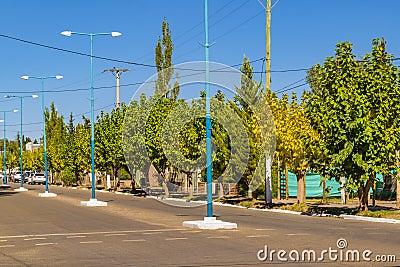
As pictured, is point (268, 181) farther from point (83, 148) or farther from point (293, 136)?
point (83, 148)

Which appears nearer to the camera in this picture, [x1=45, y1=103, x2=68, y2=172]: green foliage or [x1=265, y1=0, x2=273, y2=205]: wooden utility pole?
[x1=265, y1=0, x2=273, y2=205]: wooden utility pole

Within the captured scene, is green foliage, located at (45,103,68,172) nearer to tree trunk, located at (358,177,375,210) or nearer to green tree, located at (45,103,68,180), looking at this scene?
green tree, located at (45,103,68,180)

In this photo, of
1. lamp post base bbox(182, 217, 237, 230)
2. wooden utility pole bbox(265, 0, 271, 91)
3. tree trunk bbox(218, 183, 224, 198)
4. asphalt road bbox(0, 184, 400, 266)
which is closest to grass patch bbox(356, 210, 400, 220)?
Result: asphalt road bbox(0, 184, 400, 266)

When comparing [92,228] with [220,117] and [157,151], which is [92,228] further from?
[157,151]

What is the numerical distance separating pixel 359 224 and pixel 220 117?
18.6m

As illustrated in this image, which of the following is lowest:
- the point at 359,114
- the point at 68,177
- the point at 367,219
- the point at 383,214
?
the point at 367,219

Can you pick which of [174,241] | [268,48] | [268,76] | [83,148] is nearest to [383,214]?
[174,241]

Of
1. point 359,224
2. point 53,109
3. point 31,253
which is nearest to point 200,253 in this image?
point 31,253

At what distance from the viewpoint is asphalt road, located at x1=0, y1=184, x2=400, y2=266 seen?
48.9ft

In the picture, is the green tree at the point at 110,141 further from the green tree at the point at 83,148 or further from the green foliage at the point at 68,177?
the green foliage at the point at 68,177

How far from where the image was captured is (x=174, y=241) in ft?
62.4

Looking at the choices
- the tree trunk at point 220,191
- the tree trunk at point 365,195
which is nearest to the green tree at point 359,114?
the tree trunk at point 365,195

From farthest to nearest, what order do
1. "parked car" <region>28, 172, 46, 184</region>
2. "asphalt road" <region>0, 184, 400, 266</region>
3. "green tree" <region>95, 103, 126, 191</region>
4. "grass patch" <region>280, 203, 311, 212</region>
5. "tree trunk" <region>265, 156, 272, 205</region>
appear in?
"parked car" <region>28, 172, 46, 184</region>, "green tree" <region>95, 103, 126, 191</region>, "tree trunk" <region>265, 156, 272, 205</region>, "grass patch" <region>280, 203, 311, 212</region>, "asphalt road" <region>0, 184, 400, 266</region>

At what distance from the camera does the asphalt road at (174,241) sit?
1491 centimetres
